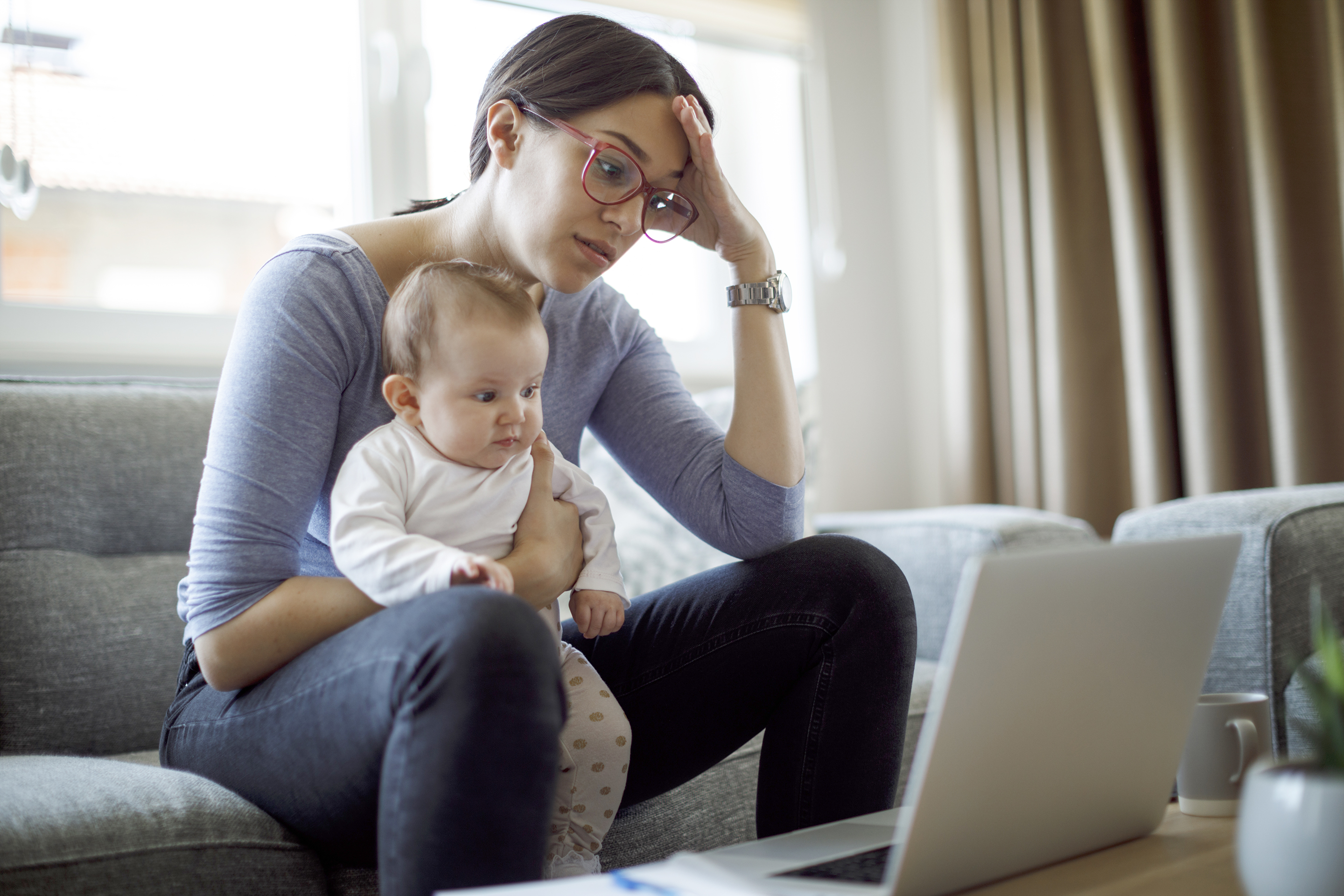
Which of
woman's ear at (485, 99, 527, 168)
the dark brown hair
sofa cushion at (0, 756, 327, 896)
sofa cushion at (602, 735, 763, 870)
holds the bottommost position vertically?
sofa cushion at (602, 735, 763, 870)

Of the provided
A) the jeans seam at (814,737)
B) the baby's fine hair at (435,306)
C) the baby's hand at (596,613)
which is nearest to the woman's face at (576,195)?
the baby's fine hair at (435,306)

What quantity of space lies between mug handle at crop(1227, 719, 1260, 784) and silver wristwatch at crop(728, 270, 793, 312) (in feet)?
2.06

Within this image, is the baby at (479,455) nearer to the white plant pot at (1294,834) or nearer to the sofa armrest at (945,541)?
the white plant pot at (1294,834)

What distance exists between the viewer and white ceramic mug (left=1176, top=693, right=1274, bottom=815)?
0.92 meters

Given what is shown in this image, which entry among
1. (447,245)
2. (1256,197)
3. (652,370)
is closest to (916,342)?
(1256,197)

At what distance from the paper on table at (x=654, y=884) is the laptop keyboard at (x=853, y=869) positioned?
0.21 feet

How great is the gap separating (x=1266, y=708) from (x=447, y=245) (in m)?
0.96

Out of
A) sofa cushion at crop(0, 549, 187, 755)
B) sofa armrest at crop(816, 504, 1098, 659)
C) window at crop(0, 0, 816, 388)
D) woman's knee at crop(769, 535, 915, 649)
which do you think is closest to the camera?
woman's knee at crop(769, 535, 915, 649)

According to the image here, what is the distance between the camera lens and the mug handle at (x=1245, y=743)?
921mm

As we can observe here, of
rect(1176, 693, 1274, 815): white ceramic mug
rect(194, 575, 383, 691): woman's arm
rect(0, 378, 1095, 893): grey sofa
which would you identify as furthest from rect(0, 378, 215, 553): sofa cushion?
rect(1176, 693, 1274, 815): white ceramic mug

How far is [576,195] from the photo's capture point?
108cm

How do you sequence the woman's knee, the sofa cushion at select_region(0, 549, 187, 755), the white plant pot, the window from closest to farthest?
the white plant pot → the woman's knee → the sofa cushion at select_region(0, 549, 187, 755) → the window

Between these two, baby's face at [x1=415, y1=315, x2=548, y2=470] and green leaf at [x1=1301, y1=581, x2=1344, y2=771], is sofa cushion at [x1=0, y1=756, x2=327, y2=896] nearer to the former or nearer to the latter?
baby's face at [x1=415, y1=315, x2=548, y2=470]

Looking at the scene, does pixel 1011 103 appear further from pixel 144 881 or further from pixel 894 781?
pixel 144 881
